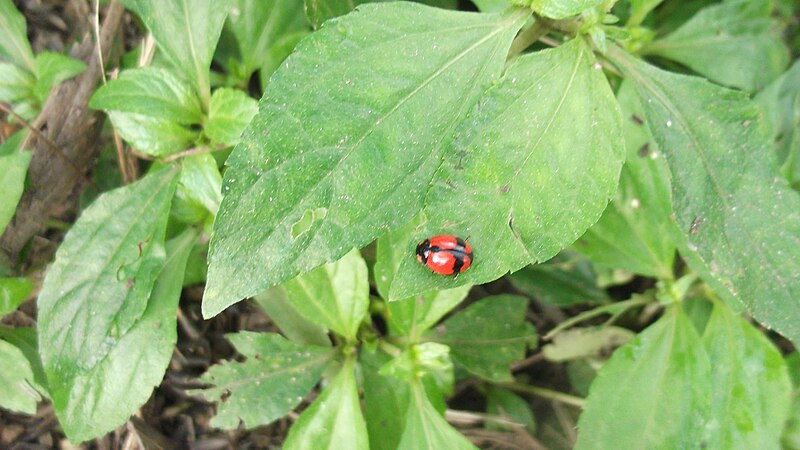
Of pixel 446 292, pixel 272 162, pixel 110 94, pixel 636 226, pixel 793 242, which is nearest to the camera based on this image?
pixel 272 162

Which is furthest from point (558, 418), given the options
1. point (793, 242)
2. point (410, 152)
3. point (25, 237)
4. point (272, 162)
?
point (25, 237)

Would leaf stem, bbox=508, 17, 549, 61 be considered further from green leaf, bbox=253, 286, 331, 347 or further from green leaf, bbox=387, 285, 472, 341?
green leaf, bbox=253, 286, 331, 347

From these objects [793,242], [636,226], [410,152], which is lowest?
[410,152]

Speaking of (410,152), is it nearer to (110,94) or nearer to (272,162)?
(272,162)

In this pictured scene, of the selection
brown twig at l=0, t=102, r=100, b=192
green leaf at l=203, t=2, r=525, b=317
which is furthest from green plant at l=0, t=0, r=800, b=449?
brown twig at l=0, t=102, r=100, b=192

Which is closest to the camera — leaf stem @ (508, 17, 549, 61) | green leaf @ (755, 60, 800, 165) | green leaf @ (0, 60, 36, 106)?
leaf stem @ (508, 17, 549, 61)

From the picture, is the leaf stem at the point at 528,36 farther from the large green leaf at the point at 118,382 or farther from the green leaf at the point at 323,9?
the large green leaf at the point at 118,382
